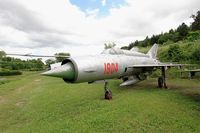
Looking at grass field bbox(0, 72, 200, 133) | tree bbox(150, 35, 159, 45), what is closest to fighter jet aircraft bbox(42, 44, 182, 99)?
grass field bbox(0, 72, 200, 133)

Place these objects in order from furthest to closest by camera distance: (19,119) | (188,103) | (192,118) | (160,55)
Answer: (160,55), (188,103), (19,119), (192,118)

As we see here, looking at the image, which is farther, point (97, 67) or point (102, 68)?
point (102, 68)

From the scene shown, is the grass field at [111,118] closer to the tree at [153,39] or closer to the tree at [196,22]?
the tree at [196,22]

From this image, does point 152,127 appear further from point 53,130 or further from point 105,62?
point 105,62

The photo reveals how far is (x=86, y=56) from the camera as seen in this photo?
8.56 m

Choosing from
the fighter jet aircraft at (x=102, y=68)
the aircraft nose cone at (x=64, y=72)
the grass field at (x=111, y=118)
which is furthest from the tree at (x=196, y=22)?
the aircraft nose cone at (x=64, y=72)

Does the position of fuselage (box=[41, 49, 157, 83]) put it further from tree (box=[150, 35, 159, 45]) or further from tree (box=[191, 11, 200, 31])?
tree (box=[150, 35, 159, 45])

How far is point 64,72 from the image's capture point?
7.46m

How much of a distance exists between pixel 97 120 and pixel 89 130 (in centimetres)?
84

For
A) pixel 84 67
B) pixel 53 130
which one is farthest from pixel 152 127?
pixel 84 67

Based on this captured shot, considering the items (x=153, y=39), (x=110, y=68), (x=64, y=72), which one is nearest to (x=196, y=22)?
(x=153, y=39)

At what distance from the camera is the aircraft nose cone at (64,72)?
286 inches

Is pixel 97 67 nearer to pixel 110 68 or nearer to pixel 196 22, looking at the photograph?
pixel 110 68

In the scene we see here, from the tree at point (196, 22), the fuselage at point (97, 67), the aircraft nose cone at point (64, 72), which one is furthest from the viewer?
the tree at point (196, 22)
